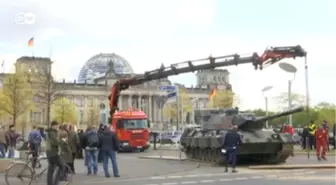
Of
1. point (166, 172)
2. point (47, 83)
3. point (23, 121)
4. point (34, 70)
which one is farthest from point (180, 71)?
point (23, 121)

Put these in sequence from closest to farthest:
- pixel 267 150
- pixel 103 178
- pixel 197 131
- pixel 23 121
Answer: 1. pixel 103 178
2. pixel 267 150
3. pixel 197 131
4. pixel 23 121

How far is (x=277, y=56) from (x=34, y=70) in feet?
141

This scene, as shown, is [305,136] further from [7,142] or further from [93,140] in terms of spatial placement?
[93,140]

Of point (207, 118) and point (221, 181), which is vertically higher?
point (207, 118)

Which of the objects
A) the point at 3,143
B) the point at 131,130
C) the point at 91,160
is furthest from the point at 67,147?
the point at 131,130

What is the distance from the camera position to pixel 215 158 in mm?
27359

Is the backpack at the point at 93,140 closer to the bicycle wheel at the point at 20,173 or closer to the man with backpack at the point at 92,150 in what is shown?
the man with backpack at the point at 92,150

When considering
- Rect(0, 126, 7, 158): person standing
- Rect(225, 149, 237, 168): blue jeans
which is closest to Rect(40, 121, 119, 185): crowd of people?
Rect(225, 149, 237, 168): blue jeans

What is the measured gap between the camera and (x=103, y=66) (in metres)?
164

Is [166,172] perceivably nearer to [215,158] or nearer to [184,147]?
[215,158]

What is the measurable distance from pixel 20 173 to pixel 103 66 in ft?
484

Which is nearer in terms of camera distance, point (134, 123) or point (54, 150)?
point (54, 150)

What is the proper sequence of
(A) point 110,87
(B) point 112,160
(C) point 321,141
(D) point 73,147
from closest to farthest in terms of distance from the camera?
(B) point 112,160
(D) point 73,147
(C) point 321,141
(A) point 110,87

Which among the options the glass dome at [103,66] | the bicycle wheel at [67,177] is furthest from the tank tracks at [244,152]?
the glass dome at [103,66]
